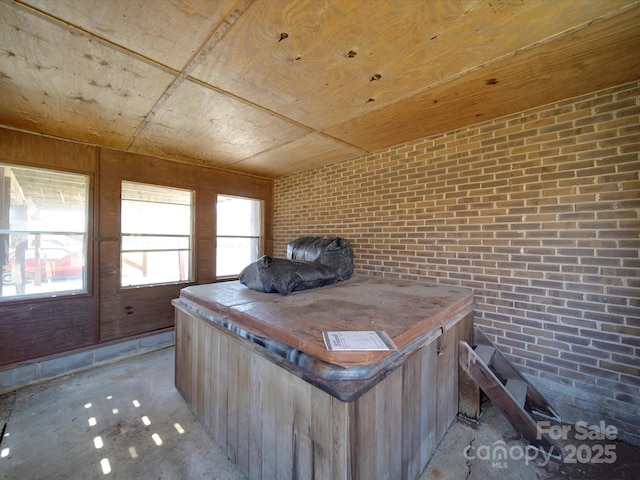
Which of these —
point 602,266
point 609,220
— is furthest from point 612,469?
point 609,220

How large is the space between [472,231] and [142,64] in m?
3.20

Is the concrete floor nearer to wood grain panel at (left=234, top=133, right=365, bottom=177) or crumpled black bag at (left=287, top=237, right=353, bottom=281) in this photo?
crumpled black bag at (left=287, top=237, right=353, bottom=281)

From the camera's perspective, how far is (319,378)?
3.94 ft

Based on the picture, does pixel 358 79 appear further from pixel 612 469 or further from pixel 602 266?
pixel 612 469

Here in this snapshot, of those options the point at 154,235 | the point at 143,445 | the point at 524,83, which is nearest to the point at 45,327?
the point at 154,235

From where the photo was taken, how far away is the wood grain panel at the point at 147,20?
1345mm

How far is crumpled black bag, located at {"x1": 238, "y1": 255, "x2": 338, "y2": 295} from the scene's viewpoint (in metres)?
2.43

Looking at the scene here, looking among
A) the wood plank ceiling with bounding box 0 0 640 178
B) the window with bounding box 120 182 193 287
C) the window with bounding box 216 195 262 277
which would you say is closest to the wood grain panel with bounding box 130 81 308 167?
the wood plank ceiling with bounding box 0 0 640 178

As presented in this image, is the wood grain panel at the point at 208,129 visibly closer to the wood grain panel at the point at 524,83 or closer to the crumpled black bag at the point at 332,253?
the wood grain panel at the point at 524,83

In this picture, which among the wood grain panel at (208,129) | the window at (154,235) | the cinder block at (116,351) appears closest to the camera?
the wood grain panel at (208,129)

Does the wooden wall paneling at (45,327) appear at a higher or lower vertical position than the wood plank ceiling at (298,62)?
lower

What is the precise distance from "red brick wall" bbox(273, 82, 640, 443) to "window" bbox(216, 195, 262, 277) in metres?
2.95

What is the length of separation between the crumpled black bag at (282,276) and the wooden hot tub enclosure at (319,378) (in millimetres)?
109

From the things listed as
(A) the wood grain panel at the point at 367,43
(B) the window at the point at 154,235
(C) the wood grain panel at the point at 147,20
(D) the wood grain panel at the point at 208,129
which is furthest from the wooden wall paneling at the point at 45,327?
(A) the wood grain panel at the point at 367,43
